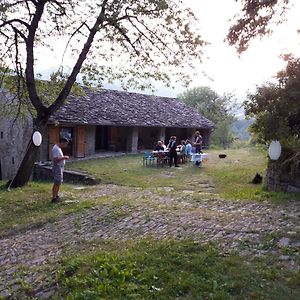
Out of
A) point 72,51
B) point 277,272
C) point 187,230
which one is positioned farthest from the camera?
point 72,51

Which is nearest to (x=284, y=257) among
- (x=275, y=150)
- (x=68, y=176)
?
(x=275, y=150)

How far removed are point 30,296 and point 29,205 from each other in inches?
209

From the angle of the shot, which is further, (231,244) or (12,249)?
(12,249)

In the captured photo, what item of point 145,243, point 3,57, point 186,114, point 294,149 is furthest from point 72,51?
point 186,114

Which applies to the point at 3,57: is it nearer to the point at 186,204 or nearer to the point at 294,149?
the point at 186,204

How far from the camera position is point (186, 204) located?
866cm

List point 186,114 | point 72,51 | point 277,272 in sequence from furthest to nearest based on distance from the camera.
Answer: point 186,114 → point 72,51 → point 277,272

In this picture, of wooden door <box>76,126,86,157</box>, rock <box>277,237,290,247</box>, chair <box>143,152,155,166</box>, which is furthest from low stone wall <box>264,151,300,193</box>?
wooden door <box>76,126,86,157</box>

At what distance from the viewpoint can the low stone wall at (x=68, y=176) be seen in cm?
1418

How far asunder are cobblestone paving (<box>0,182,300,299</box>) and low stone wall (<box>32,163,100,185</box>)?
537cm

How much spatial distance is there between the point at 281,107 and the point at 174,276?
7184mm

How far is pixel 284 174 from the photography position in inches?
388

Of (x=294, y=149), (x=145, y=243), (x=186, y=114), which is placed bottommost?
(x=145, y=243)

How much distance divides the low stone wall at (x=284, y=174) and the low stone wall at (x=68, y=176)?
6.55 metres
